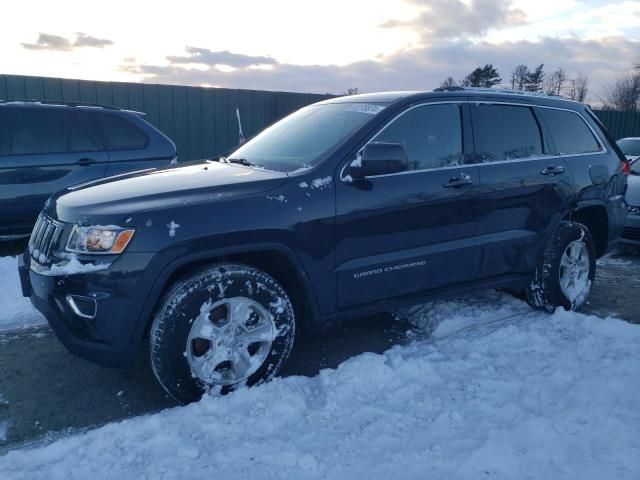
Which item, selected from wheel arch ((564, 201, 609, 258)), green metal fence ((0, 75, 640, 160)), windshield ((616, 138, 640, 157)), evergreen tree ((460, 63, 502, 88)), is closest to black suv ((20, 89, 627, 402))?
wheel arch ((564, 201, 609, 258))

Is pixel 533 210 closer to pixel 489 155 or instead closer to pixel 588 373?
pixel 489 155

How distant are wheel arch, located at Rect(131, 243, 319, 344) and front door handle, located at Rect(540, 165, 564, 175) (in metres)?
2.30

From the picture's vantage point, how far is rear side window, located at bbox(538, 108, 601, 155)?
457 cm

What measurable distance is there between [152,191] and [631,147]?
1069cm

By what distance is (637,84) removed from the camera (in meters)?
53.0

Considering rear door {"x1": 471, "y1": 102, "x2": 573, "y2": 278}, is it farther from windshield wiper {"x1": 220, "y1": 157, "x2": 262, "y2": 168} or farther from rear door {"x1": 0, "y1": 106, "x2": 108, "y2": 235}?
rear door {"x1": 0, "y1": 106, "x2": 108, "y2": 235}

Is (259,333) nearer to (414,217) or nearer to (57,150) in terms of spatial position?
(414,217)

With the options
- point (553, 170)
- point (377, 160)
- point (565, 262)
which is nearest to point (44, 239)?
point (377, 160)

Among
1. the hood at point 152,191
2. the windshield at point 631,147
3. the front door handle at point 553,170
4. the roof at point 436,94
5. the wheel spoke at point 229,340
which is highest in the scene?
the roof at point 436,94

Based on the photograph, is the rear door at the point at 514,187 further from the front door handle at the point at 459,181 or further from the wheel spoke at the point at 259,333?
the wheel spoke at the point at 259,333

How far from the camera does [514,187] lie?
412 cm

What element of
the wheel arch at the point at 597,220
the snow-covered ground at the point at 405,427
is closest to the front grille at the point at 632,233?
the wheel arch at the point at 597,220

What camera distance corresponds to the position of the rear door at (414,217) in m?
3.39

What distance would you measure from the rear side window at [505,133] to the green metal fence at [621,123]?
1811cm
